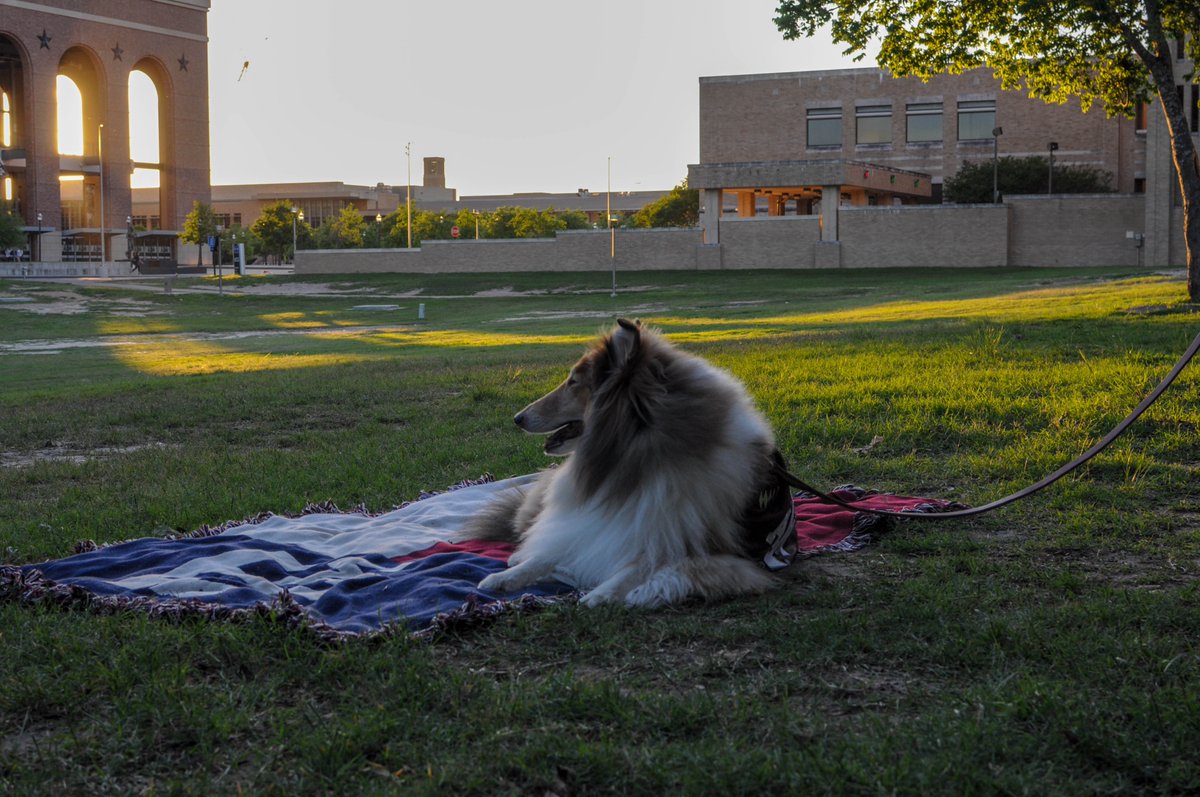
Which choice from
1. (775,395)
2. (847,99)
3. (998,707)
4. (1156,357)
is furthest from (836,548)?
Answer: (847,99)

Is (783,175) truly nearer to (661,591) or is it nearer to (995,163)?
(995,163)

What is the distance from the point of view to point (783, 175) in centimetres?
6881

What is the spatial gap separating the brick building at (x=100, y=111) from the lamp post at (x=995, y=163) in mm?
66602

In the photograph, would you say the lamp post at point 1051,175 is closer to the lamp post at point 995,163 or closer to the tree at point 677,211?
the lamp post at point 995,163

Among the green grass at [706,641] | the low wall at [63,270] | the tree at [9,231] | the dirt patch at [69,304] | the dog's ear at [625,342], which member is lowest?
the green grass at [706,641]

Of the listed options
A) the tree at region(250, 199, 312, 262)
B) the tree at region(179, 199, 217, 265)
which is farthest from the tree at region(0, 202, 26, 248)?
the tree at region(250, 199, 312, 262)

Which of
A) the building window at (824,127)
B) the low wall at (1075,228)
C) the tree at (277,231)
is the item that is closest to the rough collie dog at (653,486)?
the low wall at (1075,228)

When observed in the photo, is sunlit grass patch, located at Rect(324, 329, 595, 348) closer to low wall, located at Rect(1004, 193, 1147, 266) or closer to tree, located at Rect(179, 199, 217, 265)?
low wall, located at Rect(1004, 193, 1147, 266)

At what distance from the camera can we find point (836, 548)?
645 cm

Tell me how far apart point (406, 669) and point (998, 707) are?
208 centimetres

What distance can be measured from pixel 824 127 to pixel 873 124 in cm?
342

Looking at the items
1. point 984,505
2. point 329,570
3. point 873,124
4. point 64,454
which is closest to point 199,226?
point 873,124

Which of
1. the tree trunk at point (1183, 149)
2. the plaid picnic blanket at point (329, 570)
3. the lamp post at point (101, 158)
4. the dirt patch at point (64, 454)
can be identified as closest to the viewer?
the plaid picnic blanket at point (329, 570)

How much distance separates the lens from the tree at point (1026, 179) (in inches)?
2968
